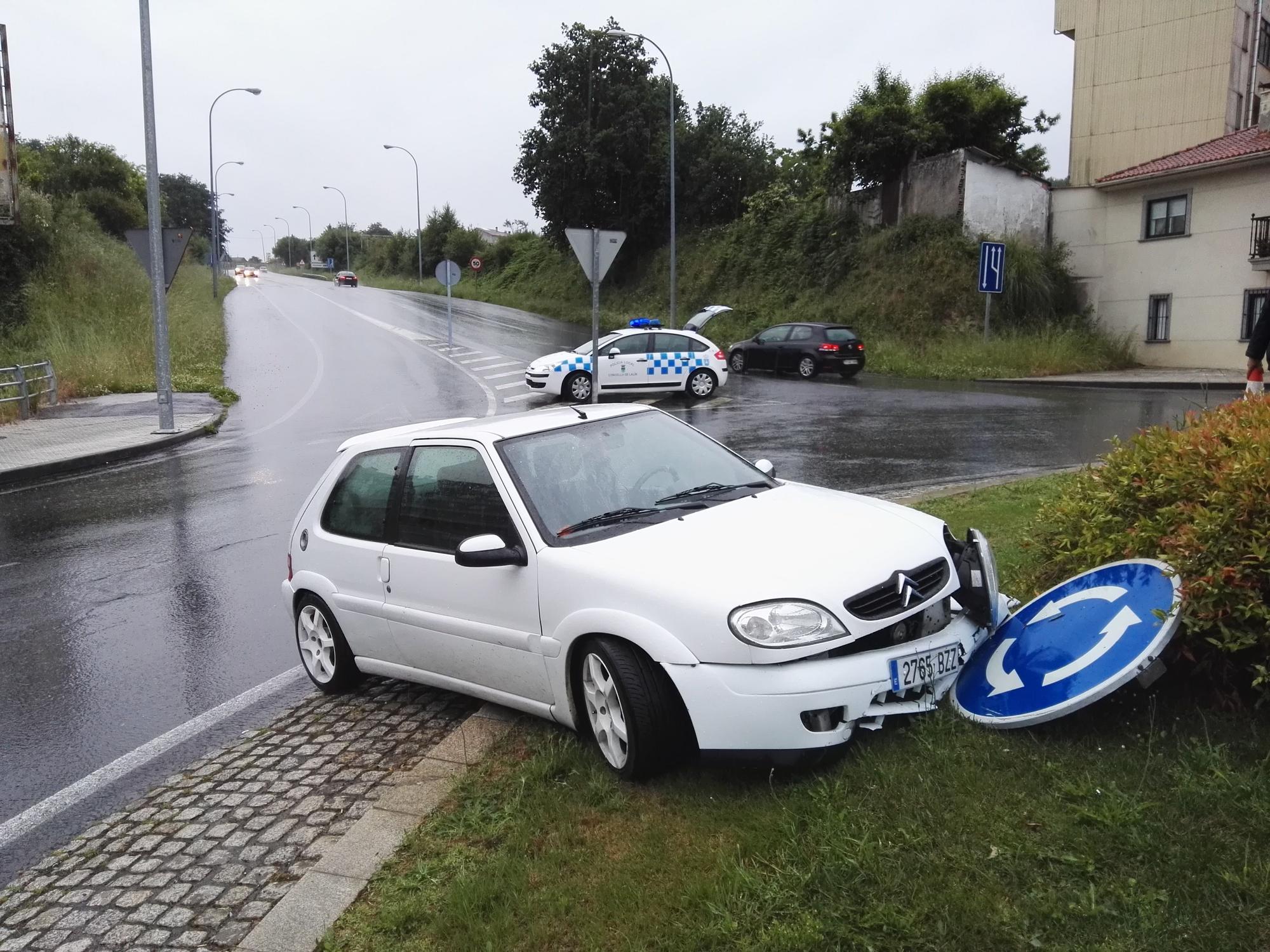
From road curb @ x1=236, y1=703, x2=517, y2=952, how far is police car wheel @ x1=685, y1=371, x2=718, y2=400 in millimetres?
17120

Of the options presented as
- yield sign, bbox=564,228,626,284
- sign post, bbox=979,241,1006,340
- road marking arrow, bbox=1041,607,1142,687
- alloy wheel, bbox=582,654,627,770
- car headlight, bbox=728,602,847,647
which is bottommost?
alloy wheel, bbox=582,654,627,770

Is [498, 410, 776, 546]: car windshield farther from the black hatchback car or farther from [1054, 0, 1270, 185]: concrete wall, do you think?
[1054, 0, 1270, 185]: concrete wall

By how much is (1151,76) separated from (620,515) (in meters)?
36.2

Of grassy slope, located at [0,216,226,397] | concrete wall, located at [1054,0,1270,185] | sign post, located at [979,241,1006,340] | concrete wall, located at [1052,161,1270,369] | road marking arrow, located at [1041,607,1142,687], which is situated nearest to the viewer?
road marking arrow, located at [1041,607,1142,687]

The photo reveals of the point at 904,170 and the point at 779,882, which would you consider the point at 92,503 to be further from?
the point at 904,170

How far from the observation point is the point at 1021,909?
9.34 feet

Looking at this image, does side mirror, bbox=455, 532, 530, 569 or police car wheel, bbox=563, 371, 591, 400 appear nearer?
side mirror, bbox=455, 532, 530, 569

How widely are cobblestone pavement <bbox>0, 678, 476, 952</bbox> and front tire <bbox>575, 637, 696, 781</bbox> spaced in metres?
1.08

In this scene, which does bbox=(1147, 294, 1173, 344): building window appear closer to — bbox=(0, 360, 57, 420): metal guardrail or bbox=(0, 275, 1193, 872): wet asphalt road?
bbox=(0, 275, 1193, 872): wet asphalt road

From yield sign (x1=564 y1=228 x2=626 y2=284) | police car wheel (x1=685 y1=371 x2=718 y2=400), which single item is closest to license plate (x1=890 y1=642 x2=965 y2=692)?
yield sign (x1=564 y1=228 x2=626 y2=284)

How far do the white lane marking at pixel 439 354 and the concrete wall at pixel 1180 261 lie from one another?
726 inches

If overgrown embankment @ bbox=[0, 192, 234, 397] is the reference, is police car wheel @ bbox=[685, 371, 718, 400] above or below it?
below

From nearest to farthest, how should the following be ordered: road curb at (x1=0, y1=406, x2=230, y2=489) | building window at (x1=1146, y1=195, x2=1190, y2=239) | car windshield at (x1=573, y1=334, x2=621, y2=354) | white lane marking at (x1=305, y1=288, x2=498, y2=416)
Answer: road curb at (x1=0, y1=406, x2=230, y2=489)
white lane marking at (x1=305, y1=288, x2=498, y2=416)
car windshield at (x1=573, y1=334, x2=621, y2=354)
building window at (x1=1146, y1=195, x2=1190, y2=239)

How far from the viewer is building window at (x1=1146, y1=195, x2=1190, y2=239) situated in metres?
28.2
